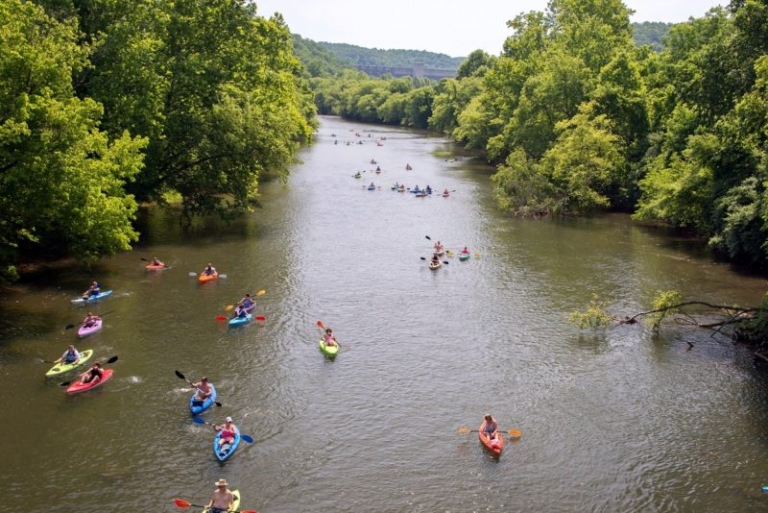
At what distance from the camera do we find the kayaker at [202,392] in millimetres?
21703

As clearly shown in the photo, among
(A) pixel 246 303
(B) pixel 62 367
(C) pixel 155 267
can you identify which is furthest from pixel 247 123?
(B) pixel 62 367

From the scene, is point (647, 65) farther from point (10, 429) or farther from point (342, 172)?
point (10, 429)

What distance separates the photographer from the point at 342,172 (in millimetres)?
76000

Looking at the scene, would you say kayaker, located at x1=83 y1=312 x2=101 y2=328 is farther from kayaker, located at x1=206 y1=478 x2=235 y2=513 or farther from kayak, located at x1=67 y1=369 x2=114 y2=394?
kayaker, located at x1=206 y1=478 x2=235 y2=513

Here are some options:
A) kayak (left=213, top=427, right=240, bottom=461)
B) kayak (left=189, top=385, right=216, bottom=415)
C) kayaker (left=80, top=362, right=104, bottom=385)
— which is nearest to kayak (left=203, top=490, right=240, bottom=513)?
kayak (left=213, top=427, right=240, bottom=461)

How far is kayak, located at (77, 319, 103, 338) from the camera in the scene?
27014 millimetres

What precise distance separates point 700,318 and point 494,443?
49.4 ft

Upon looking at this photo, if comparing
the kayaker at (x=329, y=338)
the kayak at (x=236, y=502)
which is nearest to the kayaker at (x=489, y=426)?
the kayak at (x=236, y=502)

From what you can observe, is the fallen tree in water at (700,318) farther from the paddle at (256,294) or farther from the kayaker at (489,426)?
the paddle at (256,294)

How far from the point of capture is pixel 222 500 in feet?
54.9

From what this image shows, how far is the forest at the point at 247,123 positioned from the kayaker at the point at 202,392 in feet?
34.1

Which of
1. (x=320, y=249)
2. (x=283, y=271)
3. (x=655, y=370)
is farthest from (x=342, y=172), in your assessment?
(x=655, y=370)

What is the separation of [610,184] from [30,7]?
42062mm

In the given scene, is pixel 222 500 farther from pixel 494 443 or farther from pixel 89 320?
pixel 89 320
